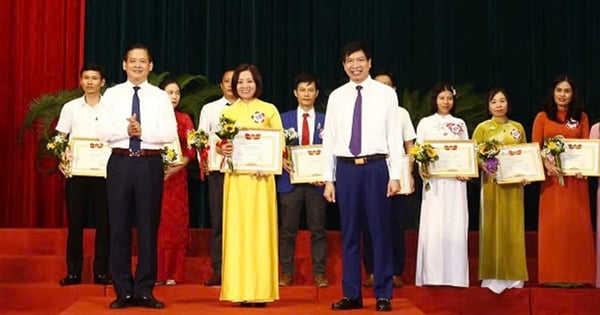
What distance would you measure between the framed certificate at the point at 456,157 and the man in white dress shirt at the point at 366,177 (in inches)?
52.7

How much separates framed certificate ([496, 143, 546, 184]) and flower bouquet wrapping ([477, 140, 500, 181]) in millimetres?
98

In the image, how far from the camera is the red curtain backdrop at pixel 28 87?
9609 mm

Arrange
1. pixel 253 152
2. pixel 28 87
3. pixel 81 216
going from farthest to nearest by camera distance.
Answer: pixel 28 87, pixel 81 216, pixel 253 152

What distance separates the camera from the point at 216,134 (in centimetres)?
574

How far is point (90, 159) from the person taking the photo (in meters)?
6.78

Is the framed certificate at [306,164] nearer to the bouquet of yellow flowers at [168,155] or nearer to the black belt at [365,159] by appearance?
the bouquet of yellow flowers at [168,155]

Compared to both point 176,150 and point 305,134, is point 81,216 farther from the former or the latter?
point 305,134

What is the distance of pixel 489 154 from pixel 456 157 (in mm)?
249

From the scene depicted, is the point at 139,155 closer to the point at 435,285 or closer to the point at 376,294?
the point at 376,294

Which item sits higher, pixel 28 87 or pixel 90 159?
pixel 28 87

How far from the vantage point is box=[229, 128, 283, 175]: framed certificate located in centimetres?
578

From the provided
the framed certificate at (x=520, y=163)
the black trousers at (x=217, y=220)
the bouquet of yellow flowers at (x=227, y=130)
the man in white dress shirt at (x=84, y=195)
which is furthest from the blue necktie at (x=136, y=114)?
the framed certificate at (x=520, y=163)

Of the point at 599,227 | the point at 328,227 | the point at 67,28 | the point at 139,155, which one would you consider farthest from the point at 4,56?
the point at 599,227

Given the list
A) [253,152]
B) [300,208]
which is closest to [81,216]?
[300,208]
